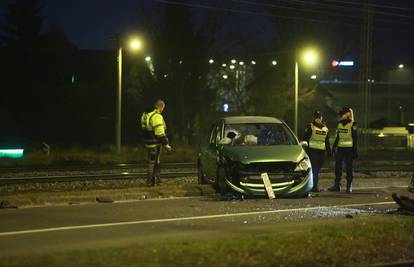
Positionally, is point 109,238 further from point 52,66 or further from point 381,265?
point 52,66

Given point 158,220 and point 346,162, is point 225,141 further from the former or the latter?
point 158,220

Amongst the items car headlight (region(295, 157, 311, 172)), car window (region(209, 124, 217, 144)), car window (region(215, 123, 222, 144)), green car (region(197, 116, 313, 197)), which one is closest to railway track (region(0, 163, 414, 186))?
car window (region(209, 124, 217, 144))

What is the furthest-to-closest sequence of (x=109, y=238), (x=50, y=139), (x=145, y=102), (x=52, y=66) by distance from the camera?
(x=52, y=66)
(x=50, y=139)
(x=145, y=102)
(x=109, y=238)

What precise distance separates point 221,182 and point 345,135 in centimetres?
349

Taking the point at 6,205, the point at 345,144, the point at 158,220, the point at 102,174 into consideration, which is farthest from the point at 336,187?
the point at 102,174

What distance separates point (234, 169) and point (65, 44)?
5020 cm

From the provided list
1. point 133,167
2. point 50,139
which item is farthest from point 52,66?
point 133,167

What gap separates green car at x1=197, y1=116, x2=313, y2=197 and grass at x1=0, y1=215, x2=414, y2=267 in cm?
361

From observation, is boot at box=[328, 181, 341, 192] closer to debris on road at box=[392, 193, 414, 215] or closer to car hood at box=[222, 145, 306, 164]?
car hood at box=[222, 145, 306, 164]

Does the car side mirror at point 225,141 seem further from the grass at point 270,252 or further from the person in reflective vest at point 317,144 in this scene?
the grass at point 270,252

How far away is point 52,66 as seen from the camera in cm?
5453

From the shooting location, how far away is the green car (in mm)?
12695

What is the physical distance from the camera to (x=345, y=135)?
1503 centimetres

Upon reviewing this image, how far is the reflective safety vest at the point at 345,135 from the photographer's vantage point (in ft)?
49.1
